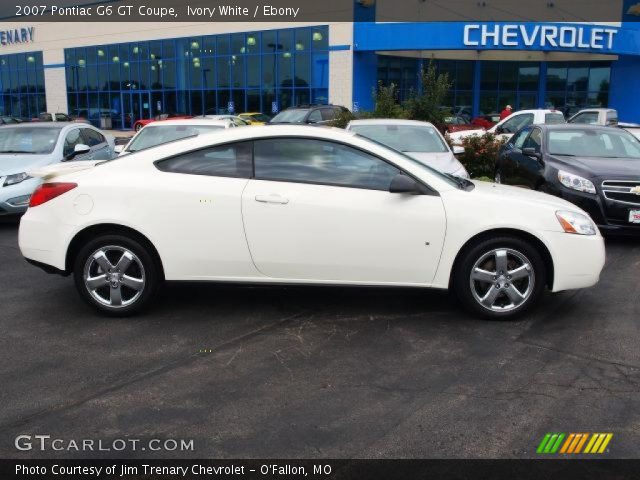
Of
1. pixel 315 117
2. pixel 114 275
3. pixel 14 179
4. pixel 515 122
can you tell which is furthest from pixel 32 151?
pixel 515 122

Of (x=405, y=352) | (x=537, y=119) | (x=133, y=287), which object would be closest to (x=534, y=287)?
(x=405, y=352)

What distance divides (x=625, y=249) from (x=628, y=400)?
4.64 metres

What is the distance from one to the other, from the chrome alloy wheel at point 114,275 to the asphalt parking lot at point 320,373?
0.20 m

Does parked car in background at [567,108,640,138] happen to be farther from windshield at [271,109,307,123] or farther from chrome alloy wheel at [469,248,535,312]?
chrome alloy wheel at [469,248,535,312]

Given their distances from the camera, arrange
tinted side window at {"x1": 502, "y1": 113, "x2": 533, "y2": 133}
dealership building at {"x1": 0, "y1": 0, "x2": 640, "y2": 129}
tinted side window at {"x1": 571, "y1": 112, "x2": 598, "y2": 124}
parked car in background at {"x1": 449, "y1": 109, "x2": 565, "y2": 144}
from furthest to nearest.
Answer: dealership building at {"x1": 0, "y1": 0, "x2": 640, "y2": 129} < tinted side window at {"x1": 571, "y1": 112, "x2": 598, "y2": 124} < tinted side window at {"x1": 502, "y1": 113, "x2": 533, "y2": 133} < parked car in background at {"x1": 449, "y1": 109, "x2": 565, "y2": 144}

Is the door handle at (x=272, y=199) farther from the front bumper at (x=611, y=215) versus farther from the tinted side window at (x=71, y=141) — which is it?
the tinted side window at (x=71, y=141)

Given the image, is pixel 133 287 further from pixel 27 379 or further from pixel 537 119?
pixel 537 119

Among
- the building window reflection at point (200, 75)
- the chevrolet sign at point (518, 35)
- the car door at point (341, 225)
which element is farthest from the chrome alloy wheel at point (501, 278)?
the building window reflection at point (200, 75)

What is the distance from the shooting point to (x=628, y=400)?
383 centimetres

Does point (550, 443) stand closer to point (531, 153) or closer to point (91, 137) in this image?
point (531, 153)

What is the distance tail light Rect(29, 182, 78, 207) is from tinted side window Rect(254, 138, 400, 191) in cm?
156

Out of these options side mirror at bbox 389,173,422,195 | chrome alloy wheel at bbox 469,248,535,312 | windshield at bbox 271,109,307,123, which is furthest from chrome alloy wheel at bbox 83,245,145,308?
windshield at bbox 271,109,307,123

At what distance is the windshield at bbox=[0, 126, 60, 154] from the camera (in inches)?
412

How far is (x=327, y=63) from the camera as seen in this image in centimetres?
3262
